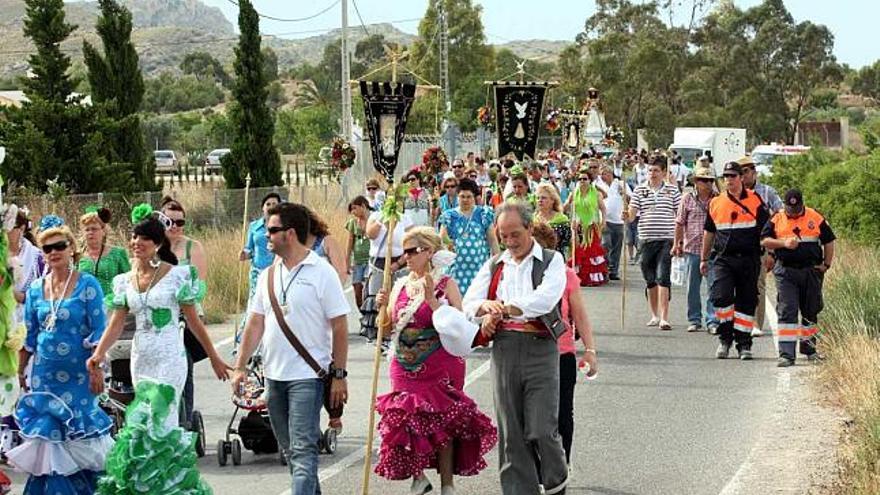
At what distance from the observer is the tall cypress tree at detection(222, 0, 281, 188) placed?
33.7 metres

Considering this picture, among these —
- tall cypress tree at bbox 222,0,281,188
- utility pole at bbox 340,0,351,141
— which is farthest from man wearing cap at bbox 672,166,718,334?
utility pole at bbox 340,0,351,141

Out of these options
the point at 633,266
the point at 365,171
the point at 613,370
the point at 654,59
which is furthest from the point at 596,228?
the point at 654,59

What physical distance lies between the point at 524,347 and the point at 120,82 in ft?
74.9

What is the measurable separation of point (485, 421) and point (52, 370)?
262 cm

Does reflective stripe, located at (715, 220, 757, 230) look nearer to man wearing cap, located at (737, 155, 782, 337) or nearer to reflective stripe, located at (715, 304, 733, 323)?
man wearing cap, located at (737, 155, 782, 337)

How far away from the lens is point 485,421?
985cm

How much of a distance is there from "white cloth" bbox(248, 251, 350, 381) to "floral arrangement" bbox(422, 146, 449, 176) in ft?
41.2

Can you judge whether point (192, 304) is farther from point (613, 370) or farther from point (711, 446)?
point (613, 370)

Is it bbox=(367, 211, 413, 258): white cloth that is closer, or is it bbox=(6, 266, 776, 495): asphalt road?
bbox=(6, 266, 776, 495): asphalt road

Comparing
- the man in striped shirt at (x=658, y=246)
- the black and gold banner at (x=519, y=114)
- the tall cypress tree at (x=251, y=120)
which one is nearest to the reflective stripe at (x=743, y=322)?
the man in striped shirt at (x=658, y=246)

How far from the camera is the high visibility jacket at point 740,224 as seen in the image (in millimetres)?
15805

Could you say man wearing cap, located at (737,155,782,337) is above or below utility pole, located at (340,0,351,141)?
below

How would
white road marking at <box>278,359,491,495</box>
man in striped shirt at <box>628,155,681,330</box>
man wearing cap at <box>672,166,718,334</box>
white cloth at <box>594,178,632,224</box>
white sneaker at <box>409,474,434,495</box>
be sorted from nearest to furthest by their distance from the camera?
white sneaker at <box>409,474,434,495</box>, white road marking at <box>278,359,491,495</box>, man wearing cap at <box>672,166,718,334</box>, man in striped shirt at <box>628,155,681,330</box>, white cloth at <box>594,178,632,224</box>

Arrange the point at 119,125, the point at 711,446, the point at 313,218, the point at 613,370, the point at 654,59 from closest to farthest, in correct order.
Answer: the point at 313,218, the point at 711,446, the point at 613,370, the point at 119,125, the point at 654,59
